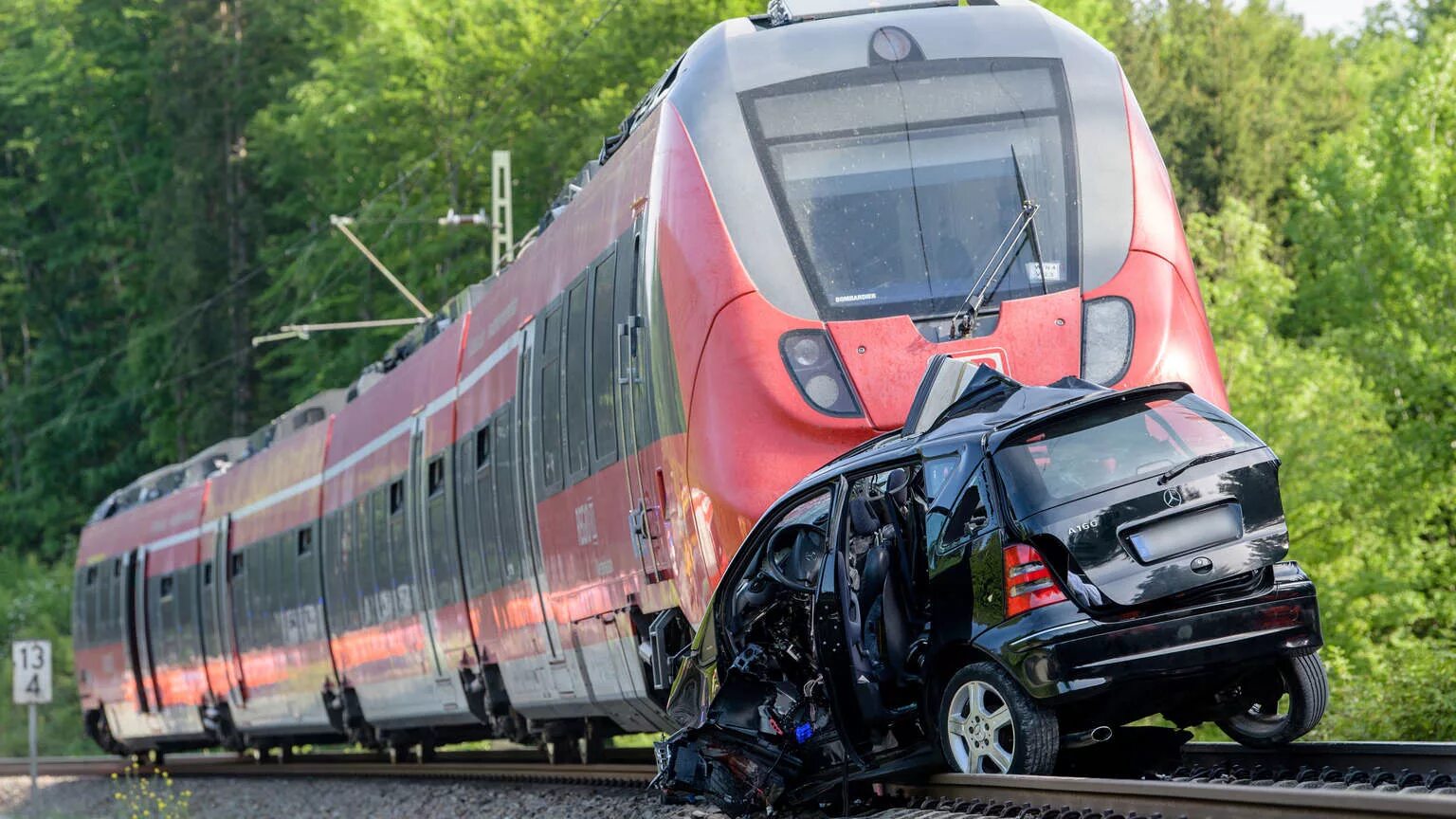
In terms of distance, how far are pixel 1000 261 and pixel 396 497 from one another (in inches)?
405

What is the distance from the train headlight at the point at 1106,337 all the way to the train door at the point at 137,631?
2486 centimetres

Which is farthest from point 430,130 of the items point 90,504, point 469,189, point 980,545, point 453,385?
point 980,545

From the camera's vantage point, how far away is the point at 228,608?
28375 millimetres

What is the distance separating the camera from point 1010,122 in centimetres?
1127

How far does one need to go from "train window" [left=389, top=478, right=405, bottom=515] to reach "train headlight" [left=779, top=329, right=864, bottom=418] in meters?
9.66

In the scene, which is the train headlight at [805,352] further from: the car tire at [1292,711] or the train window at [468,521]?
the train window at [468,521]

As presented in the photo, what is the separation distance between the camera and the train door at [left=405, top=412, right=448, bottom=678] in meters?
18.8

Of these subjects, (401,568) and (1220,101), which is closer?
(401,568)

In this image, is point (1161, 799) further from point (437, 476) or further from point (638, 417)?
point (437, 476)

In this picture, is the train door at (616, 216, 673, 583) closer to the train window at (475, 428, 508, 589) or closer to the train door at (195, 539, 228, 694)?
the train window at (475, 428, 508, 589)

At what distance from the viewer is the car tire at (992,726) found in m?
7.93

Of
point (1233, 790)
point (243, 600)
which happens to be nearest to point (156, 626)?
point (243, 600)

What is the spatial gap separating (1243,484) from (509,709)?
10.2m

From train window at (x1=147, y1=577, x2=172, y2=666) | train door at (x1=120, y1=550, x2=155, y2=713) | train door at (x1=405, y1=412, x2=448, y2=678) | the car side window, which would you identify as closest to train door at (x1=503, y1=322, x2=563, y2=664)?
train door at (x1=405, y1=412, x2=448, y2=678)
